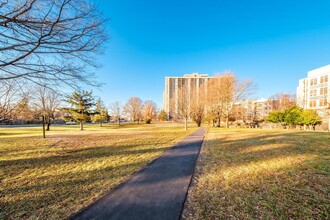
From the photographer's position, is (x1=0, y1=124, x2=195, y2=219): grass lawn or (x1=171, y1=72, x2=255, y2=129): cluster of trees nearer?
(x1=0, y1=124, x2=195, y2=219): grass lawn

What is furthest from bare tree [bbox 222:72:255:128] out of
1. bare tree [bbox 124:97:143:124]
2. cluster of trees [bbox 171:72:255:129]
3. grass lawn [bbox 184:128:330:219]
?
bare tree [bbox 124:97:143:124]

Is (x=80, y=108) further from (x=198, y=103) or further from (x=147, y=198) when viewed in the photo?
(x=147, y=198)

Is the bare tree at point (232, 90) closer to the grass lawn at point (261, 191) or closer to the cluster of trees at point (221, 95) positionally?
the cluster of trees at point (221, 95)

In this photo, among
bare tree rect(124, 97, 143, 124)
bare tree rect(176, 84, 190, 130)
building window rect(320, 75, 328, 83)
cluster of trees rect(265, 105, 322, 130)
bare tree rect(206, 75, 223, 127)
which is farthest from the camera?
bare tree rect(124, 97, 143, 124)

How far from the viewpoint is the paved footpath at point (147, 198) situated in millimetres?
2525

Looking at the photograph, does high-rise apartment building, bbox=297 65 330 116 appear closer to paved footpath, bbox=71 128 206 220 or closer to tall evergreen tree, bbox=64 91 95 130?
paved footpath, bbox=71 128 206 220

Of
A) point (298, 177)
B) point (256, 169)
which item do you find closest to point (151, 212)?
point (256, 169)

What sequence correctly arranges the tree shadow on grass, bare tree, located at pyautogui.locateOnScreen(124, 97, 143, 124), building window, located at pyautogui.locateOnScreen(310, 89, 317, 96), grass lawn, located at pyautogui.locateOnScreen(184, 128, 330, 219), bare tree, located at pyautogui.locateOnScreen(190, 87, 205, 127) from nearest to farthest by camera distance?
grass lawn, located at pyautogui.locateOnScreen(184, 128, 330, 219) < the tree shadow on grass < bare tree, located at pyautogui.locateOnScreen(190, 87, 205, 127) < building window, located at pyautogui.locateOnScreen(310, 89, 317, 96) < bare tree, located at pyautogui.locateOnScreen(124, 97, 143, 124)

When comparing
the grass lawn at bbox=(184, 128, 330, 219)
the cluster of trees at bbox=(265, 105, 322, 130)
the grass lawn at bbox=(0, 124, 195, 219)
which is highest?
the cluster of trees at bbox=(265, 105, 322, 130)

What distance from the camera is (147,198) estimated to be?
120 inches

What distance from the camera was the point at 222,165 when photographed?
5188mm

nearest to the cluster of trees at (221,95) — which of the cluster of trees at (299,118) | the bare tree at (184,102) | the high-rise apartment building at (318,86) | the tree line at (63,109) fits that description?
the bare tree at (184,102)

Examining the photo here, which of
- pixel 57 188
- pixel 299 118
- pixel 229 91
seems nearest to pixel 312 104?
pixel 299 118

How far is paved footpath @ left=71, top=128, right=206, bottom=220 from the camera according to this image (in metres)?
2.53
